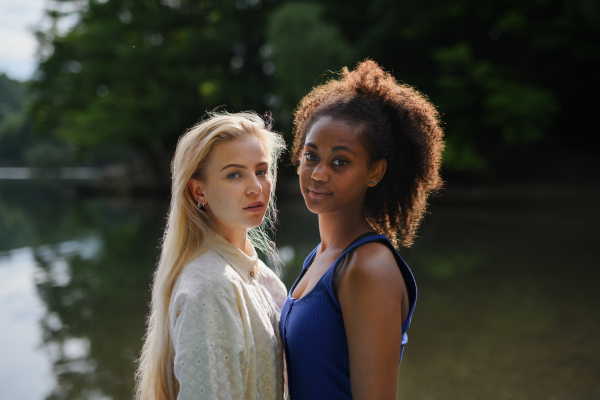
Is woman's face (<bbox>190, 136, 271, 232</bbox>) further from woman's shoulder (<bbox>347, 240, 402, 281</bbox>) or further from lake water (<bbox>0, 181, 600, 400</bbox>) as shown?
lake water (<bbox>0, 181, 600, 400</bbox>)

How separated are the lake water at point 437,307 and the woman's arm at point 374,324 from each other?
2.88 m

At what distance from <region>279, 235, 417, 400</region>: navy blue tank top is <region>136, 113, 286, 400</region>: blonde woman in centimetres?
12

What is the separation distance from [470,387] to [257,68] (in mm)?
20941

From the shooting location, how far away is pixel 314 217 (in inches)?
579

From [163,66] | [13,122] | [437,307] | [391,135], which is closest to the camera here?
[391,135]

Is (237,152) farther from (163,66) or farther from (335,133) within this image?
(163,66)

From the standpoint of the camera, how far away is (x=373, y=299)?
142cm

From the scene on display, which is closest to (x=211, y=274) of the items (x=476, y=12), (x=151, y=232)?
(x=151, y=232)

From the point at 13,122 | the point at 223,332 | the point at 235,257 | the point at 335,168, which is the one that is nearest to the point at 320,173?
the point at 335,168

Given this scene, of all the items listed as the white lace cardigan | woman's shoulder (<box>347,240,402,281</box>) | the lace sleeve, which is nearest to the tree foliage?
woman's shoulder (<box>347,240,402,281</box>)

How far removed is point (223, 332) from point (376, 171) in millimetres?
737

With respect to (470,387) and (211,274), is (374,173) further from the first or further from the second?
(470,387)

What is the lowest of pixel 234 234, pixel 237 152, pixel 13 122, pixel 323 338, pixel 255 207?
pixel 323 338

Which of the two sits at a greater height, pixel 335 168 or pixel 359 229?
pixel 335 168
